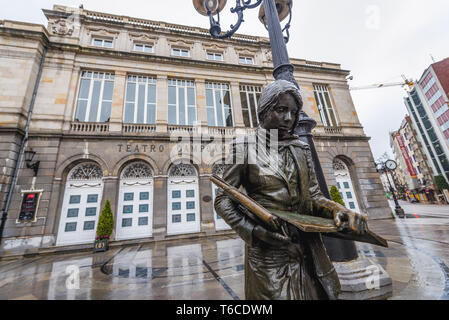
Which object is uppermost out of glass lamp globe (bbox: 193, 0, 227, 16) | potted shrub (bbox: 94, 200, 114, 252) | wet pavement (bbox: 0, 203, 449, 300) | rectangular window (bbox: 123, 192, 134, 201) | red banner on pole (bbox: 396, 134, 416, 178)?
red banner on pole (bbox: 396, 134, 416, 178)

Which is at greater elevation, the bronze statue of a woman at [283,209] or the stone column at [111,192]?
the stone column at [111,192]

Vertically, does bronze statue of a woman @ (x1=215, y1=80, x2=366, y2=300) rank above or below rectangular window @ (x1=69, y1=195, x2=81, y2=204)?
below

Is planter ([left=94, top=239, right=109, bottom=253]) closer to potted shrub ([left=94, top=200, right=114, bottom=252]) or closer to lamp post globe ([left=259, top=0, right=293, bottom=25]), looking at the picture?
potted shrub ([left=94, top=200, right=114, bottom=252])

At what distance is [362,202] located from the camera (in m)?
11.3

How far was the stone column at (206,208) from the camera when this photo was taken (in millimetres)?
9094

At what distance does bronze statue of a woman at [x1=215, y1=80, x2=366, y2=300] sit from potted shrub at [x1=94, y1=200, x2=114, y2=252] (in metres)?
8.07

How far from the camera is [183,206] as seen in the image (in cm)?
937

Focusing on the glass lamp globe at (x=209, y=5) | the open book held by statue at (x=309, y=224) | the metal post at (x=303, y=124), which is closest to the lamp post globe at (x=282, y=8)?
the glass lamp globe at (x=209, y=5)

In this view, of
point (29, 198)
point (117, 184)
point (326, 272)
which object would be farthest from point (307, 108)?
point (29, 198)

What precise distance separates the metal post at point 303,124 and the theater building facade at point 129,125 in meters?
6.92

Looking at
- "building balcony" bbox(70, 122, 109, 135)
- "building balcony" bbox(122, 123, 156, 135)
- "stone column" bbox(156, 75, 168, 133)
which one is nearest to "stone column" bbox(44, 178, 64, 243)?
"building balcony" bbox(70, 122, 109, 135)

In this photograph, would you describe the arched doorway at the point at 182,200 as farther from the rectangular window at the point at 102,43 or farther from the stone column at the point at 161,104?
the rectangular window at the point at 102,43

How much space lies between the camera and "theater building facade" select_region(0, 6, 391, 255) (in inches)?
317
